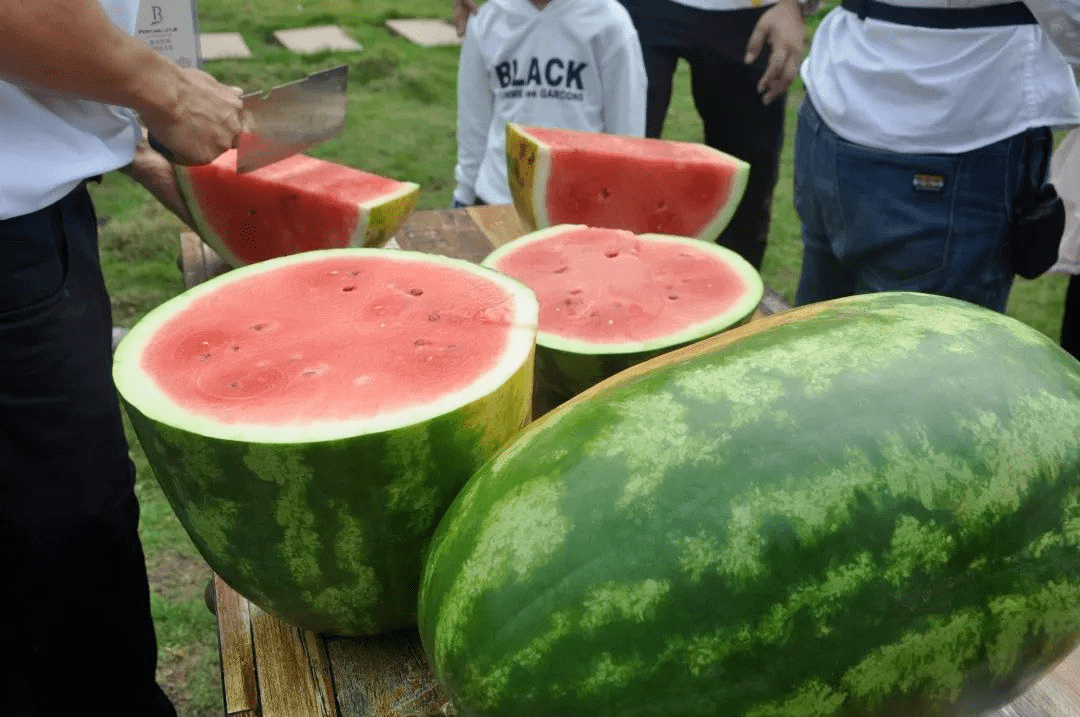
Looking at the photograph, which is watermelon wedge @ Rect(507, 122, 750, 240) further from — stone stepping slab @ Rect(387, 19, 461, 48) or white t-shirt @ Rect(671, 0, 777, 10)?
stone stepping slab @ Rect(387, 19, 461, 48)

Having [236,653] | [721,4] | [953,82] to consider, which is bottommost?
[236,653]

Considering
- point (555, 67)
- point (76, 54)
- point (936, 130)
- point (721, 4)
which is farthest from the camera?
point (721, 4)

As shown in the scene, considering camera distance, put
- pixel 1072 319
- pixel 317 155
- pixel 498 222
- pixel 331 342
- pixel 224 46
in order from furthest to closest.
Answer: pixel 224 46 → pixel 317 155 → pixel 1072 319 → pixel 498 222 → pixel 331 342

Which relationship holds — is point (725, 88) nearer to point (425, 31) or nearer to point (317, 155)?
point (317, 155)

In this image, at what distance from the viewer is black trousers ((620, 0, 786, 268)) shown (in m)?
3.49

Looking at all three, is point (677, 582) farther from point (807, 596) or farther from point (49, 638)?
point (49, 638)

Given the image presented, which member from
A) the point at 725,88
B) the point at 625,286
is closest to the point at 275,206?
the point at 625,286

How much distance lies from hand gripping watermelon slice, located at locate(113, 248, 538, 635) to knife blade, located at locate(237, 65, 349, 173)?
843 millimetres

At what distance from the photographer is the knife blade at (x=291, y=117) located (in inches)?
76.5

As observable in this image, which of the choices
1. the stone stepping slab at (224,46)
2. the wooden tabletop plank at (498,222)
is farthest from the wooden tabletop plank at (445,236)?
the stone stepping slab at (224,46)

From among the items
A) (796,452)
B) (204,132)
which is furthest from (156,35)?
(796,452)

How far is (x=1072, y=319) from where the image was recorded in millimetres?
3062

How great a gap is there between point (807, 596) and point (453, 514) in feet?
1.13

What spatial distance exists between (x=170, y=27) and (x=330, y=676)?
1.61 meters
